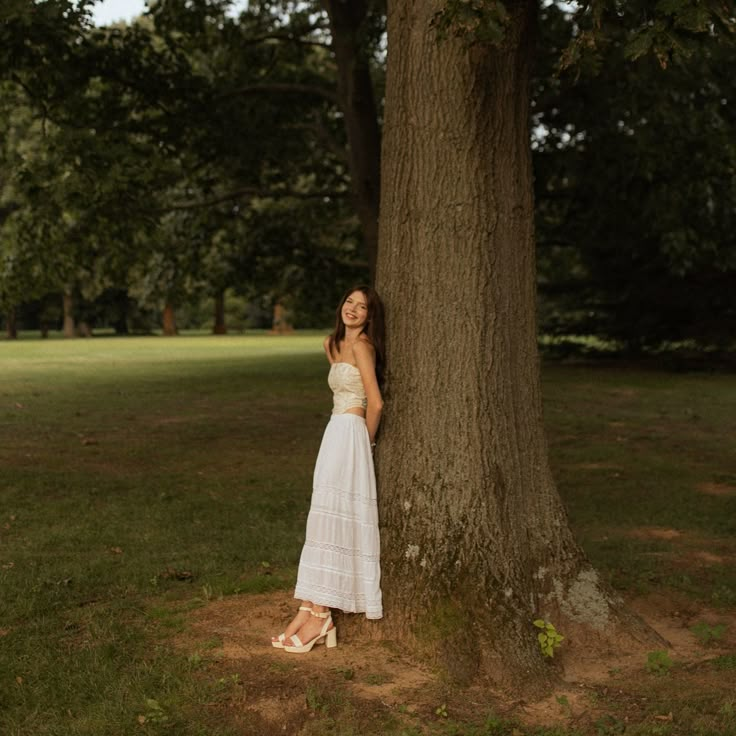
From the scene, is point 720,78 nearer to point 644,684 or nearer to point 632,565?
point 632,565

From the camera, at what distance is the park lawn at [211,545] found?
14.4 feet

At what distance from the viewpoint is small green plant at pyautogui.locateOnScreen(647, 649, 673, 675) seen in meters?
4.91

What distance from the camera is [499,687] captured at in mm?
4660

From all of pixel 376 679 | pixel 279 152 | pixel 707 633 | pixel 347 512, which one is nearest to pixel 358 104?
pixel 279 152

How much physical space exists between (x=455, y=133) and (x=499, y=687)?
2952mm

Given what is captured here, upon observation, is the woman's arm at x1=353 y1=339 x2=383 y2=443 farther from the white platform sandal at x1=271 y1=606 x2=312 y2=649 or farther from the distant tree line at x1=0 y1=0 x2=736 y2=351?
the distant tree line at x1=0 y1=0 x2=736 y2=351

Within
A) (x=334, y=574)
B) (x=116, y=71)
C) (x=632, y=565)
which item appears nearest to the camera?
(x=334, y=574)

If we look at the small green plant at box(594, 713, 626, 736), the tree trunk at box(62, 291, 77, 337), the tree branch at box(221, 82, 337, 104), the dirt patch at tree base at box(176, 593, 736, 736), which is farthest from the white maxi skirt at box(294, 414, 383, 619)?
the tree trunk at box(62, 291, 77, 337)

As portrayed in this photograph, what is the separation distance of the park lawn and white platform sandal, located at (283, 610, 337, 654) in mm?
286

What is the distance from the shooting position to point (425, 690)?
4.59 meters

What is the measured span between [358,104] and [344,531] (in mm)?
12327

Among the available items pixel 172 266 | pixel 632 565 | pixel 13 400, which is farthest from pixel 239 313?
pixel 632 565

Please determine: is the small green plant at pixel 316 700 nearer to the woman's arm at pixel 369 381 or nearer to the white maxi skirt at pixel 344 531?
the white maxi skirt at pixel 344 531

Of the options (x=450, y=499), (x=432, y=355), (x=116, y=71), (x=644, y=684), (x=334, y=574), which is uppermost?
(x=116, y=71)
